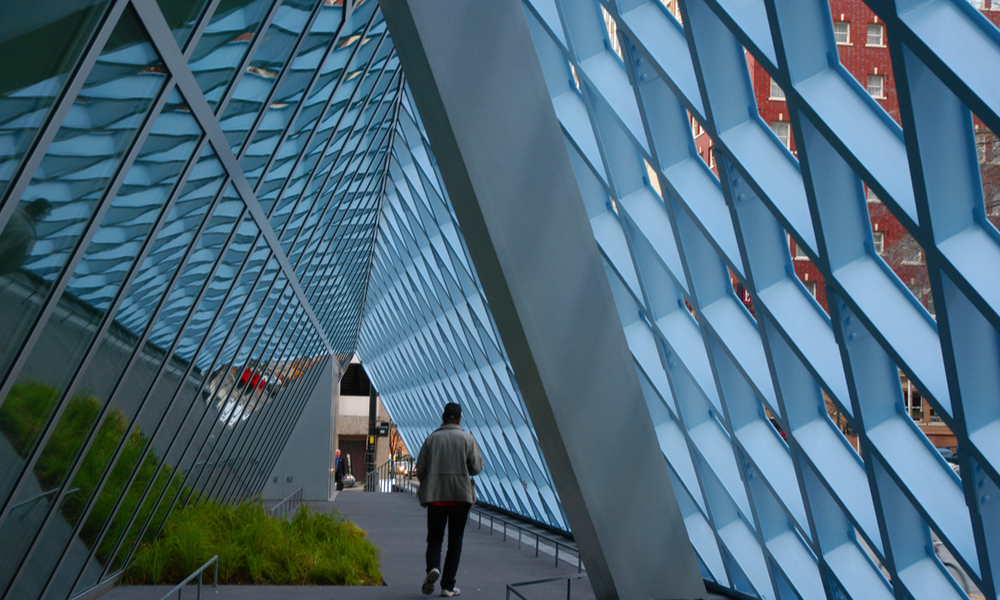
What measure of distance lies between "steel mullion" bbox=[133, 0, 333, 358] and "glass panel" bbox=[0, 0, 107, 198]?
0.60 m

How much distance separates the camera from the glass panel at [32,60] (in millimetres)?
4551

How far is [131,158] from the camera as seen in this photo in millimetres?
6582

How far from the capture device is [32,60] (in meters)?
4.75

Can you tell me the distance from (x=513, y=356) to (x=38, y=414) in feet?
14.5

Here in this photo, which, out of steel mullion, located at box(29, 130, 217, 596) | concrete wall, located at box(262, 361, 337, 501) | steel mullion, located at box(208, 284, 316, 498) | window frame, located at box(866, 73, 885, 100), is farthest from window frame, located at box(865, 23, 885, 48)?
concrete wall, located at box(262, 361, 337, 501)

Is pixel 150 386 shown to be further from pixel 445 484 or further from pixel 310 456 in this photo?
pixel 310 456

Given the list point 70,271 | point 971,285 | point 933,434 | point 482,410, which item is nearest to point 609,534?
point 933,434

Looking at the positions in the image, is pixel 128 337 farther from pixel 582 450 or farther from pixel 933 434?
pixel 933 434

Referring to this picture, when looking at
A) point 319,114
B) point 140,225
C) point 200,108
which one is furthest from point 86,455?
point 319,114

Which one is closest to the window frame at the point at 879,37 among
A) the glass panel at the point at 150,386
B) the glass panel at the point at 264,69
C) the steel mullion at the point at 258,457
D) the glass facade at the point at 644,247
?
the glass facade at the point at 644,247

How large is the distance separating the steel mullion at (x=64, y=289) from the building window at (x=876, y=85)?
5.18 meters

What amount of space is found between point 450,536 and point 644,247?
169 inches

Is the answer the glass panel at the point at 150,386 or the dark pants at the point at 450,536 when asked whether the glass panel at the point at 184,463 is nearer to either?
the glass panel at the point at 150,386

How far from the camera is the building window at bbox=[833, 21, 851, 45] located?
6.66 m
